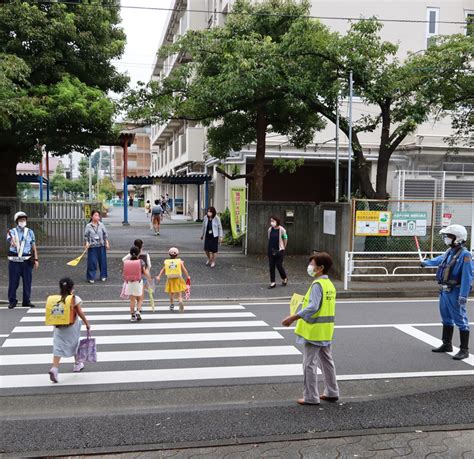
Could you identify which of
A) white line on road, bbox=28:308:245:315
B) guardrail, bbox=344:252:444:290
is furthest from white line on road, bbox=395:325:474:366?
guardrail, bbox=344:252:444:290

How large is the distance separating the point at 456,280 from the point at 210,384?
3.75m

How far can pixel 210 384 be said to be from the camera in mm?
6066

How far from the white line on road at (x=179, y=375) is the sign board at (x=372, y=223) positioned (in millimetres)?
7310

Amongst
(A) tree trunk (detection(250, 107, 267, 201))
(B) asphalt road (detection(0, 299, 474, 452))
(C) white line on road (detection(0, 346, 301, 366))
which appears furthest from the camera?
(A) tree trunk (detection(250, 107, 267, 201))

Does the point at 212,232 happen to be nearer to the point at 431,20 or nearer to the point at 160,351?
the point at 160,351

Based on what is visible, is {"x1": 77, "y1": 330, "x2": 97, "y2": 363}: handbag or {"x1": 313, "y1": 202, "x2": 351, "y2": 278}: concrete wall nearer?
{"x1": 77, "y1": 330, "x2": 97, "y2": 363}: handbag

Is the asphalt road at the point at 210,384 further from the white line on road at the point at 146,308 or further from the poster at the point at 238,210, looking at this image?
the poster at the point at 238,210

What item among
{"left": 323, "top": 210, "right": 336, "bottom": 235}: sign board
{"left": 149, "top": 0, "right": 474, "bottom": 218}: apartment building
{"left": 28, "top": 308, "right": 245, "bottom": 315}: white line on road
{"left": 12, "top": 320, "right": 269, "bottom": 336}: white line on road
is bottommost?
{"left": 28, "top": 308, "right": 245, "bottom": 315}: white line on road

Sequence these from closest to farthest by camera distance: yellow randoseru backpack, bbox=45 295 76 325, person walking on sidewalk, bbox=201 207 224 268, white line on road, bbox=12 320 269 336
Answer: yellow randoseru backpack, bbox=45 295 76 325 < white line on road, bbox=12 320 269 336 < person walking on sidewalk, bbox=201 207 224 268

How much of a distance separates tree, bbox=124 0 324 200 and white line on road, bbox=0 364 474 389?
9.11m

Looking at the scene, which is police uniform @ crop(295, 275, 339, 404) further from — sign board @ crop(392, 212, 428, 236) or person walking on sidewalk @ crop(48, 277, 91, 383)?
sign board @ crop(392, 212, 428, 236)

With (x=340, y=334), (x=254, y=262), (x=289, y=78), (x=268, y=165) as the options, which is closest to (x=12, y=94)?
(x=289, y=78)

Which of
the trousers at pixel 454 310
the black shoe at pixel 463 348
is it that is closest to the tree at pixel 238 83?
the trousers at pixel 454 310

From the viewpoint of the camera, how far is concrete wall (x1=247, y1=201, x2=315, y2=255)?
17453 millimetres
